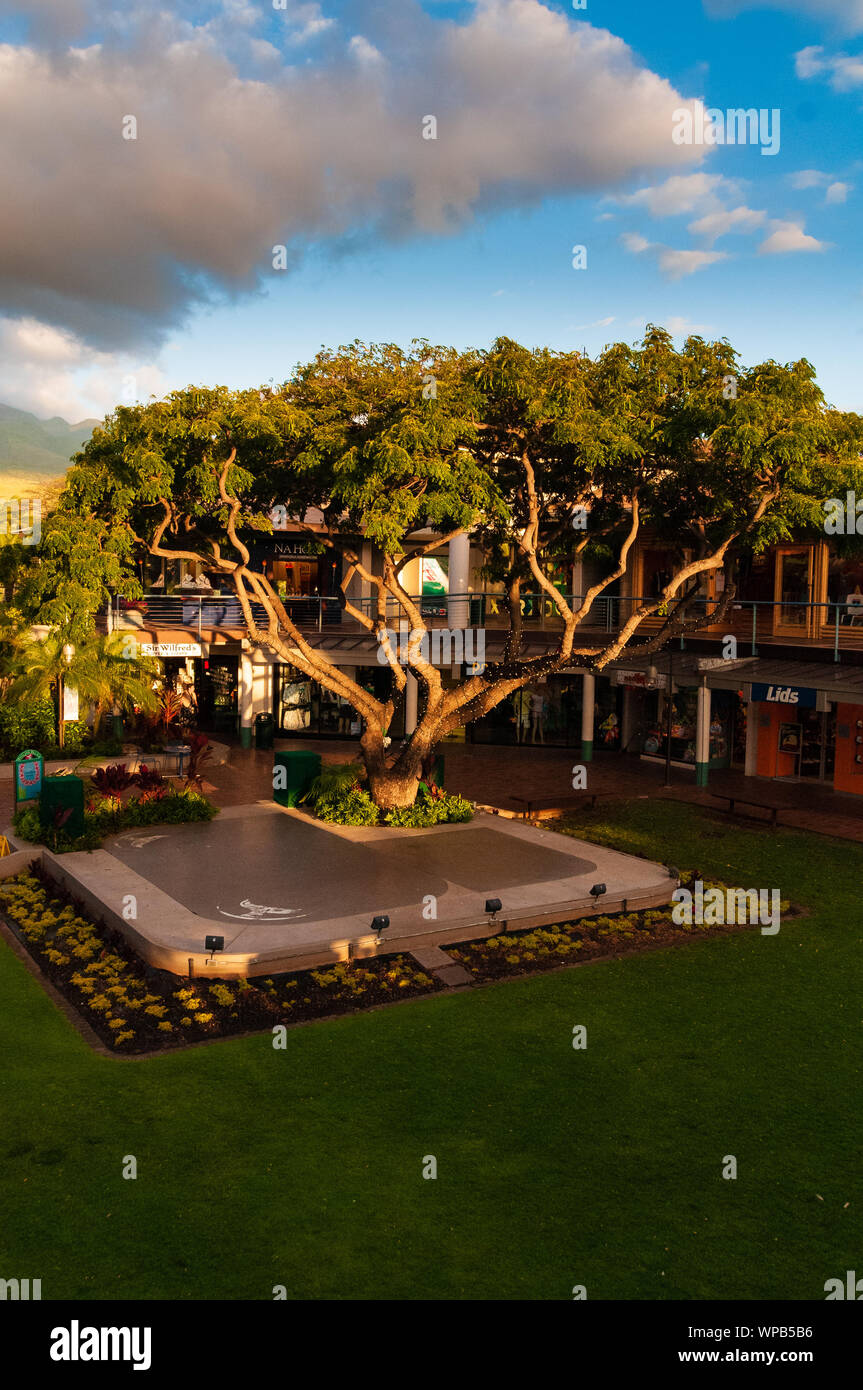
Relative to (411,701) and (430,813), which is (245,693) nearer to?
(411,701)

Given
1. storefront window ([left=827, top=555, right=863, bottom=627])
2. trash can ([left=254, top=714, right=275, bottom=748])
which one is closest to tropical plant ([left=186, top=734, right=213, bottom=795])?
trash can ([left=254, top=714, right=275, bottom=748])

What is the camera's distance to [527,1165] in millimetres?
8633

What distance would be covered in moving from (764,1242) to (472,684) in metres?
13.8

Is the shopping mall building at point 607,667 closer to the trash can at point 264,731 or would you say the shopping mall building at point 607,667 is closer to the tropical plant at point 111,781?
the trash can at point 264,731

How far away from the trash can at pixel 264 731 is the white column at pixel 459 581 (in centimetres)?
672

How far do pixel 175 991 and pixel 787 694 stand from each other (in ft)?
52.4

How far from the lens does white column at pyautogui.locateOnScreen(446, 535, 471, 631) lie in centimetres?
3366

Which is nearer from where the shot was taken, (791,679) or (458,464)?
(458,464)

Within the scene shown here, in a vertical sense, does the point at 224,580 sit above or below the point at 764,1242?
above

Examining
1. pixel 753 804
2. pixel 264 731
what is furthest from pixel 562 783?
pixel 264 731

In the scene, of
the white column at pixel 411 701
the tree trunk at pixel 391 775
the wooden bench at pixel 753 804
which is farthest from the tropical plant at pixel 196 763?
the wooden bench at pixel 753 804

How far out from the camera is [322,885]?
1627 centimetres
